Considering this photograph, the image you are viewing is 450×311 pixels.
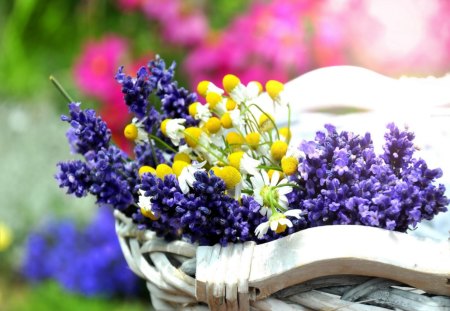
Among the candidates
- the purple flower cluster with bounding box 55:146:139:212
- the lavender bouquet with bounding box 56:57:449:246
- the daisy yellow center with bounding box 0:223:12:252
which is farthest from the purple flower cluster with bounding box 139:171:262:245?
the daisy yellow center with bounding box 0:223:12:252

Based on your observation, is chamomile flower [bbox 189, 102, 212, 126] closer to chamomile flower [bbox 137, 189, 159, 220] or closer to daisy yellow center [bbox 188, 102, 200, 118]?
daisy yellow center [bbox 188, 102, 200, 118]

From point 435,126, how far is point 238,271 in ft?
1.24

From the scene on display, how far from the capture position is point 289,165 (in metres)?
0.79

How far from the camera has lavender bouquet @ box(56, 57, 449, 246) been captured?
738 millimetres

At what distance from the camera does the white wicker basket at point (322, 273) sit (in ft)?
2.23

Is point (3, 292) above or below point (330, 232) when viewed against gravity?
above

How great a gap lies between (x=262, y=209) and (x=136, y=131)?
215mm

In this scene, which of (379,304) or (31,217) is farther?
(31,217)

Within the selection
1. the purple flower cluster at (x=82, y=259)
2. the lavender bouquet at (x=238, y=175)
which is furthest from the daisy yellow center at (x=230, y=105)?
the purple flower cluster at (x=82, y=259)

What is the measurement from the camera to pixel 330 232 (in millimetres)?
706

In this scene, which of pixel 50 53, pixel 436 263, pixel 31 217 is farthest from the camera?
pixel 50 53

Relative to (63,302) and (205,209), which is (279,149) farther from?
(63,302)

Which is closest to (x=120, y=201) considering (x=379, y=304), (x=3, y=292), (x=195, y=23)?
(x=379, y=304)

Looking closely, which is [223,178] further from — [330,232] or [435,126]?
[435,126]
